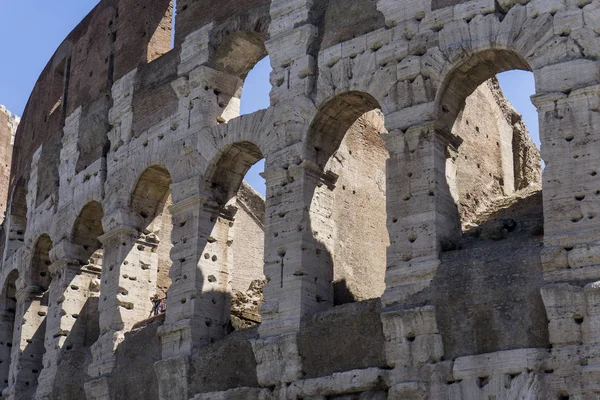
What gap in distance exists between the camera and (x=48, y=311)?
16469mm

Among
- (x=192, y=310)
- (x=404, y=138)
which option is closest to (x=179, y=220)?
(x=192, y=310)

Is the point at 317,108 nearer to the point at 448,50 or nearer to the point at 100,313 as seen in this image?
the point at 448,50

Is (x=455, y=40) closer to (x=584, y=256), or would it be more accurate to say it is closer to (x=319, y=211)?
(x=319, y=211)

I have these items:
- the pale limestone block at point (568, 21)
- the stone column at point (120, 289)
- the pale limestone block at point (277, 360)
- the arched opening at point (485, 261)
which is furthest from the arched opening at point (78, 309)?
the pale limestone block at point (568, 21)

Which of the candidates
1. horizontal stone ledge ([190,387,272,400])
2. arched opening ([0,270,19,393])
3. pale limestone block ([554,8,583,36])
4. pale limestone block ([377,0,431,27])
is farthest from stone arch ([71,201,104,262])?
pale limestone block ([554,8,583,36])

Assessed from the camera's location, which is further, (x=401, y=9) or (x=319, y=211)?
(x=319, y=211)

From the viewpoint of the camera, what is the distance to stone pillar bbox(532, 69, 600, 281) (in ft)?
34.7

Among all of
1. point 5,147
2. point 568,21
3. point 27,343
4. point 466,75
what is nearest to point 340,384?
point 466,75

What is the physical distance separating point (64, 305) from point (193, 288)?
3.17 metres

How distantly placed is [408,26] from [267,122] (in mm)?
2095

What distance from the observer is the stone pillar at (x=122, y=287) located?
48.5 feet

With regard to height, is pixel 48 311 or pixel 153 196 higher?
pixel 153 196

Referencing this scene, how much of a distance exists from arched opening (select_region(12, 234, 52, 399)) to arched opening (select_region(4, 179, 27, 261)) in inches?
63.5

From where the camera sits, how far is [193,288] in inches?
538
